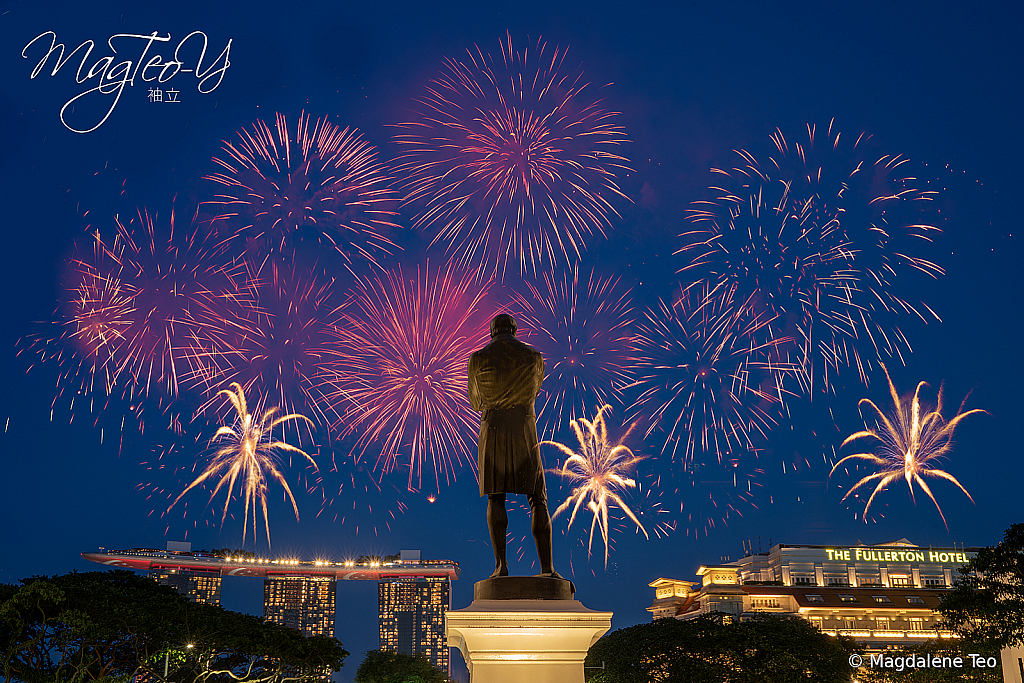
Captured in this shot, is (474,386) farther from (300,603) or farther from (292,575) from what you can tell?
(300,603)

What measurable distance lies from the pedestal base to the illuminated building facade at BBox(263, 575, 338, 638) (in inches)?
6556

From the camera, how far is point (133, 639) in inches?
1319

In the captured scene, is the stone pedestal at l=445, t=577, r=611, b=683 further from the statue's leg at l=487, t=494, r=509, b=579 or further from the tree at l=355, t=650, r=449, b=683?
the tree at l=355, t=650, r=449, b=683

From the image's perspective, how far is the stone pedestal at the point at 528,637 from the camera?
7.42 meters

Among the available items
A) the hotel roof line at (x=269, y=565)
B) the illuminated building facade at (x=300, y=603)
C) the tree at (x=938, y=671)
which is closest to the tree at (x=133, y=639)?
the tree at (x=938, y=671)

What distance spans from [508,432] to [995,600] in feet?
97.7

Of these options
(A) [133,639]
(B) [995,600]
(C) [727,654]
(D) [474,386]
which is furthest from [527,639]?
(C) [727,654]

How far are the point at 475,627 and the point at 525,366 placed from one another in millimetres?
2912

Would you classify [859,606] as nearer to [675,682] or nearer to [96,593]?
[675,682]

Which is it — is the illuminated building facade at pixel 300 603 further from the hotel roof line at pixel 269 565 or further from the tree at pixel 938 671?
the tree at pixel 938 671

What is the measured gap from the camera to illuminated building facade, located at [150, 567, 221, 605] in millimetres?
132875

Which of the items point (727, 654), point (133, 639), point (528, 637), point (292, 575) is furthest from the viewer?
point (292, 575)

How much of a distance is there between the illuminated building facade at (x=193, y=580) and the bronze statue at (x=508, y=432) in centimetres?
13985
